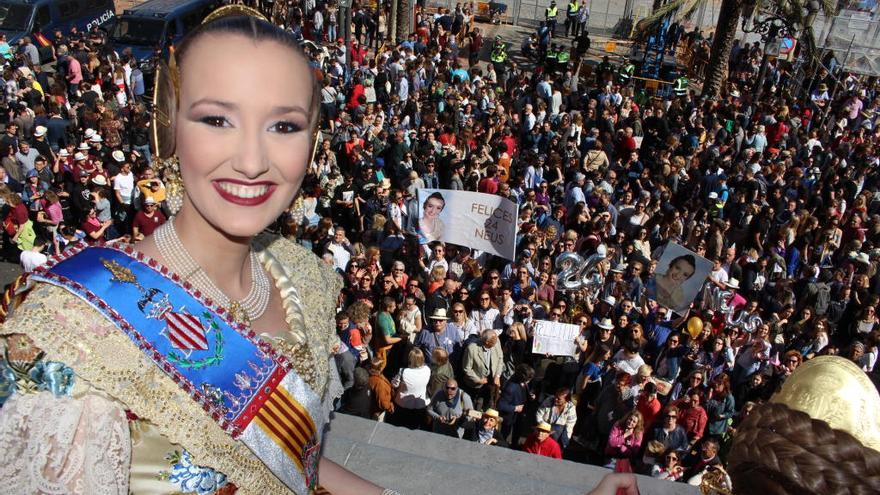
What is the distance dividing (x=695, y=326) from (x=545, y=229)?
2534mm

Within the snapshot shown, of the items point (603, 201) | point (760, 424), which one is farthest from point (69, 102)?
point (760, 424)

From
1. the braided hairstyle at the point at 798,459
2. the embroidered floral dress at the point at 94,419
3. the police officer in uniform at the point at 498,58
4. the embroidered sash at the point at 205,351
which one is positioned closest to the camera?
the braided hairstyle at the point at 798,459

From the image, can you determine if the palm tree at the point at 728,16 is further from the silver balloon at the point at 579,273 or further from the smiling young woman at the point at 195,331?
the smiling young woman at the point at 195,331

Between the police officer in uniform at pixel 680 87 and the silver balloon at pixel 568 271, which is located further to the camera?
the police officer in uniform at pixel 680 87

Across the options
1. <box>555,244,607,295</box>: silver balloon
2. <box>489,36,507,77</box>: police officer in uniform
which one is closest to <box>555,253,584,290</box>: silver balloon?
<box>555,244,607,295</box>: silver balloon

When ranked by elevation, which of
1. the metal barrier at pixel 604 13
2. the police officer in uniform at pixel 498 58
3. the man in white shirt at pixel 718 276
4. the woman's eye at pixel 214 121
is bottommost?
the man in white shirt at pixel 718 276

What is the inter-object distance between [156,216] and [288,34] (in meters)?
7.14

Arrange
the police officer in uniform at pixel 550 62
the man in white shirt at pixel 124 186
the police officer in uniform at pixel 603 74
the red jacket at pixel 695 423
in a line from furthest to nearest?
the police officer in uniform at pixel 550 62, the police officer in uniform at pixel 603 74, the man in white shirt at pixel 124 186, the red jacket at pixel 695 423

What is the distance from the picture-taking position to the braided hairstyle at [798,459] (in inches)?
66.7

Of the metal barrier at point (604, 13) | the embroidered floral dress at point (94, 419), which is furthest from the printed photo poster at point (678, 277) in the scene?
the metal barrier at point (604, 13)

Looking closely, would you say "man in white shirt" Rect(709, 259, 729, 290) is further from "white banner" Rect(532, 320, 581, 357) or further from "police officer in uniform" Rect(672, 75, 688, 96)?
"police officer in uniform" Rect(672, 75, 688, 96)

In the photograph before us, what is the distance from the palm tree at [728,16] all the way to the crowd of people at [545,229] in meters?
1.07

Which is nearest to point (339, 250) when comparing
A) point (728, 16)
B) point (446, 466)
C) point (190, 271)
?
point (446, 466)

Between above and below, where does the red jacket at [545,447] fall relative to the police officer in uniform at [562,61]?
below
